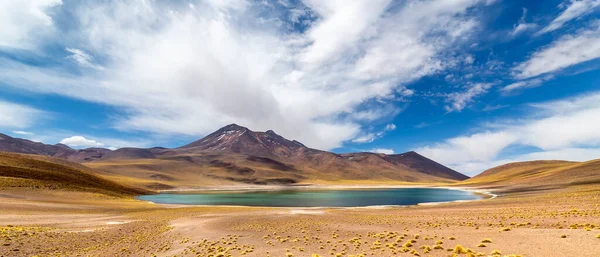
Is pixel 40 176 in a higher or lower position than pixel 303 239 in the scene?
higher

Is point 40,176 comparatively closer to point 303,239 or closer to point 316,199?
point 316,199

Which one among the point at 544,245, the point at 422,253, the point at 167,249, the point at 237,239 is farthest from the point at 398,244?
the point at 167,249

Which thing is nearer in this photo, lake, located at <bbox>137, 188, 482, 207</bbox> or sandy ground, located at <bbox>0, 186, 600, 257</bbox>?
sandy ground, located at <bbox>0, 186, 600, 257</bbox>

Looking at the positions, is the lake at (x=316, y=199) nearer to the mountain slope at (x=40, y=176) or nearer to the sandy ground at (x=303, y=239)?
the mountain slope at (x=40, y=176)

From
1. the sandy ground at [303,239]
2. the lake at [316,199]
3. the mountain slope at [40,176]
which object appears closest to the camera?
A: the sandy ground at [303,239]

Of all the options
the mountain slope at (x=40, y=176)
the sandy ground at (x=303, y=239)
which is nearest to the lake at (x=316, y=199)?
the mountain slope at (x=40, y=176)

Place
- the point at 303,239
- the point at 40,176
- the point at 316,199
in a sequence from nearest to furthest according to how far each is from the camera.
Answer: the point at 303,239
the point at 40,176
the point at 316,199

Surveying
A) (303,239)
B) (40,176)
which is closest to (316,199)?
(303,239)

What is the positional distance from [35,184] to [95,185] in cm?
2229

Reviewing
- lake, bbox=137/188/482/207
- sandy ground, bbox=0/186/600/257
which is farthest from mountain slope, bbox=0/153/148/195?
sandy ground, bbox=0/186/600/257

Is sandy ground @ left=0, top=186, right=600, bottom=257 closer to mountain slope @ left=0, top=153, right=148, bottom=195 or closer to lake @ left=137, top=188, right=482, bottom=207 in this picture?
mountain slope @ left=0, top=153, right=148, bottom=195

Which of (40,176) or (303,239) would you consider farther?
(40,176)

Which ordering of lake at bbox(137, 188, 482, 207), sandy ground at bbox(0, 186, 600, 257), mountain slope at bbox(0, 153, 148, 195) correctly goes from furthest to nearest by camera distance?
lake at bbox(137, 188, 482, 207) → mountain slope at bbox(0, 153, 148, 195) → sandy ground at bbox(0, 186, 600, 257)

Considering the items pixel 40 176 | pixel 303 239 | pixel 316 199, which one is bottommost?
pixel 316 199
